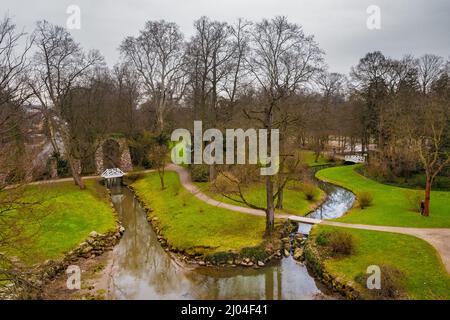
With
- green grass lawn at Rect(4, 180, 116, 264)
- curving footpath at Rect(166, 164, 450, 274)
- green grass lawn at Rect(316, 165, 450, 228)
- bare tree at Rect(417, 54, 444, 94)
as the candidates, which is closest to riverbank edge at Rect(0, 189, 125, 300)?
green grass lawn at Rect(4, 180, 116, 264)

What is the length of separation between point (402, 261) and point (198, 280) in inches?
325

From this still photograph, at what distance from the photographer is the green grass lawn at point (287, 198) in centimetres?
2311

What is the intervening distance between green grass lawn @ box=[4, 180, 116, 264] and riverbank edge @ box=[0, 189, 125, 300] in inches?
12.9

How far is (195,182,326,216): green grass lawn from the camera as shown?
2311 centimetres

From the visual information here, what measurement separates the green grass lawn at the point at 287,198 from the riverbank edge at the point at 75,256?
23.6ft

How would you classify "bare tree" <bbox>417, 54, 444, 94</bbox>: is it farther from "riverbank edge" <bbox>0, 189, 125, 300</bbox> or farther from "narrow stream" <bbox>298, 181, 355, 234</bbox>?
"riverbank edge" <bbox>0, 189, 125, 300</bbox>

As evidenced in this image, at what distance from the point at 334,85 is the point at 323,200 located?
42.1 metres

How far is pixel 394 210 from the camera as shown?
68.3 ft

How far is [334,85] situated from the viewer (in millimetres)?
63094

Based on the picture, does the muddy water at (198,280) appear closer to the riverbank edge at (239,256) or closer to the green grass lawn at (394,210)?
the riverbank edge at (239,256)

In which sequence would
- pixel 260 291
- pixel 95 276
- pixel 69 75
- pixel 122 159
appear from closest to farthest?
1. pixel 260 291
2. pixel 95 276
3. pixel 69 75
4. pixel 122 159

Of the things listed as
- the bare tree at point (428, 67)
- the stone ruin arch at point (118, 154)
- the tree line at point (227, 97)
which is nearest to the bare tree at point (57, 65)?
the tree line at point (227, 97)
